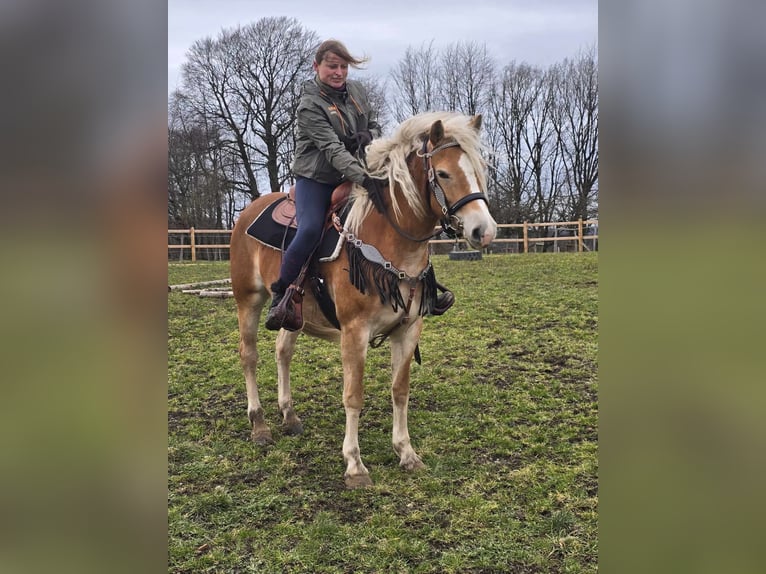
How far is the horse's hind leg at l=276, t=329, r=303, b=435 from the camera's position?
453 centimetres

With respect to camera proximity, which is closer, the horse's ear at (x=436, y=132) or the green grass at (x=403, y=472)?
the green grass at (x=403, y=472)

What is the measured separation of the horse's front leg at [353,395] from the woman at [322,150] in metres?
0.57

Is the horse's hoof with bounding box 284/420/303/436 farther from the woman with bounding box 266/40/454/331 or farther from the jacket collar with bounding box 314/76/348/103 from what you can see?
the jacket collar with bounding box 314/76/348/103

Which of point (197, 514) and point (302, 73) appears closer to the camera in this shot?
point (197, 514)

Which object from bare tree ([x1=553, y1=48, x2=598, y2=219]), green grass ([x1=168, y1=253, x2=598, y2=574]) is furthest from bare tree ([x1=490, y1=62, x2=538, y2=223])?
green grass ([x1=168, y1=253, x2=598, y2=574])

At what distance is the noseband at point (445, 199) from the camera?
3.10 m

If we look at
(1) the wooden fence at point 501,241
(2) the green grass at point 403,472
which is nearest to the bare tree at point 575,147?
(1) the wooden fence at point 501,241

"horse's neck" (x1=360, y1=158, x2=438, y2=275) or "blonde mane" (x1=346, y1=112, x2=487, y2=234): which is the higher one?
"blonde mane" (x1=346, y1=112, x2=487, y2=234)

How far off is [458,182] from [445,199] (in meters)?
0.14

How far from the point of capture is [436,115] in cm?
349
